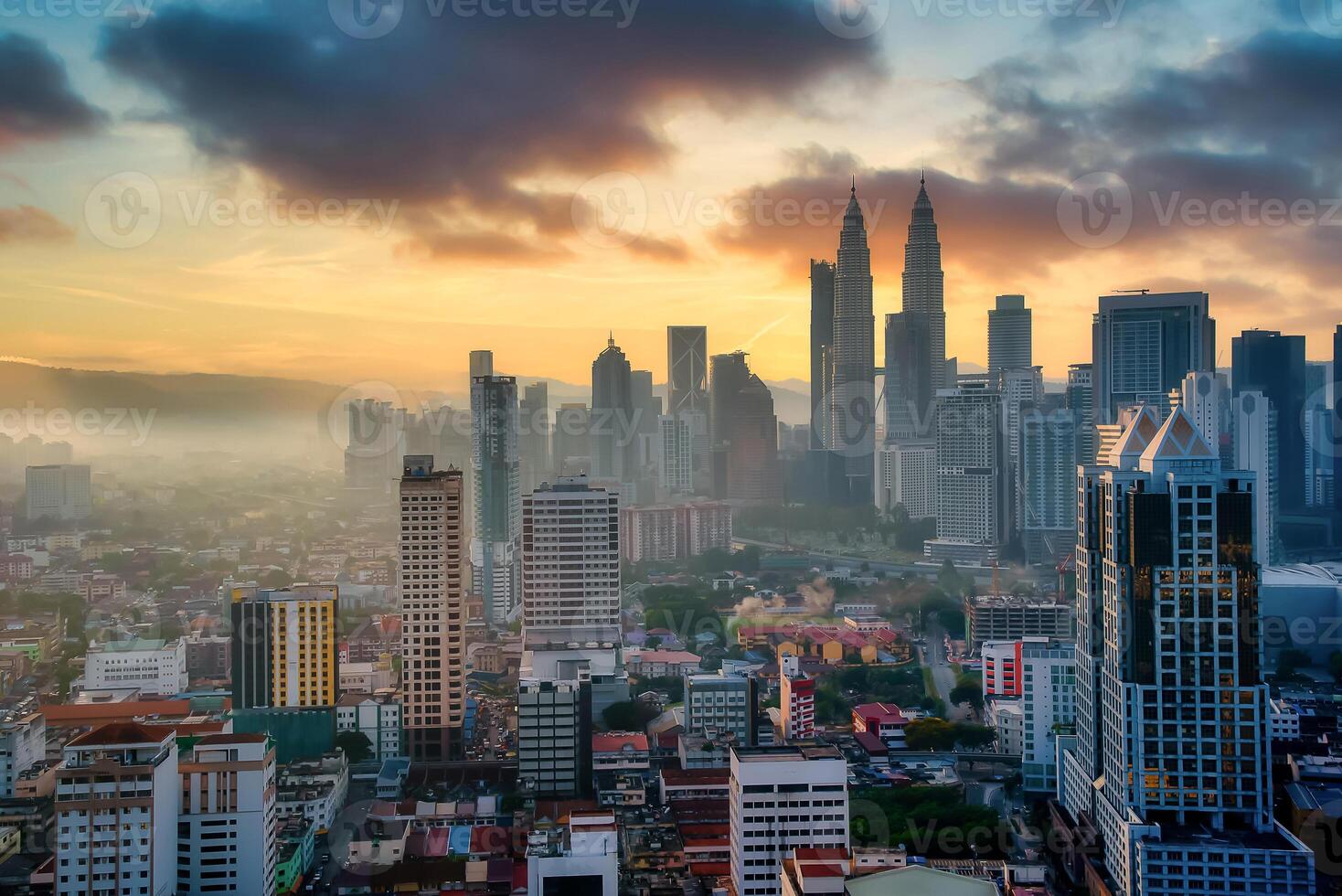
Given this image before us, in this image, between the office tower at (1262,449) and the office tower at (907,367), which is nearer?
the office tower at (1262,449)

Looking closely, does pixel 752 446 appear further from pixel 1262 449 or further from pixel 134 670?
pixel 134 670

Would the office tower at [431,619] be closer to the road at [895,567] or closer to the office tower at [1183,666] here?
the office tower at [1183,666]

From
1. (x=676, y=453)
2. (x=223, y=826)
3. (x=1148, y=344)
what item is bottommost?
(x=223, y=826)

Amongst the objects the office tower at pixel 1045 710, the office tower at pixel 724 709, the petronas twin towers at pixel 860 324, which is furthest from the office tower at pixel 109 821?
the petronas twin towers at pixel 860 324

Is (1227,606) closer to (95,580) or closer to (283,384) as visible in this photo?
(283,384)

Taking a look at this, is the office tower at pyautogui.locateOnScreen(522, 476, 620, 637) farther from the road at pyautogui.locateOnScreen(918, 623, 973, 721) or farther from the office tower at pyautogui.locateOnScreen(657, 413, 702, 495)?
the office tower at pyautogui.locateOnScreen(657, 413, 702, 495)
